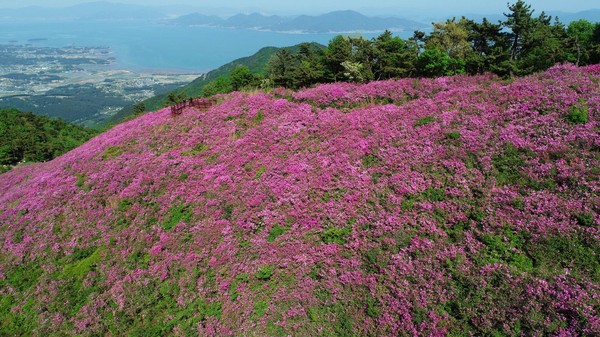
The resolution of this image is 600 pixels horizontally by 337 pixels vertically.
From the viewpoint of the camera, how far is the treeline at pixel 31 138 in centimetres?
6106

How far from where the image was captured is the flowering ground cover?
28.6 feet

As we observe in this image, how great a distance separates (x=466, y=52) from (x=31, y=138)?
77744 millimetres

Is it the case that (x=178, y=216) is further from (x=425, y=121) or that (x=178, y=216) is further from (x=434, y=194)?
(x=425, y=121)

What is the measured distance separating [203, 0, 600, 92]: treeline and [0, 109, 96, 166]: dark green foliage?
52.8m

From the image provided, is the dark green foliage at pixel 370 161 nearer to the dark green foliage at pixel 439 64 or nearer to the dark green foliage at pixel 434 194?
the dark green foliage at pixel 434 194

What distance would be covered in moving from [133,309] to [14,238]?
1057 centimetres

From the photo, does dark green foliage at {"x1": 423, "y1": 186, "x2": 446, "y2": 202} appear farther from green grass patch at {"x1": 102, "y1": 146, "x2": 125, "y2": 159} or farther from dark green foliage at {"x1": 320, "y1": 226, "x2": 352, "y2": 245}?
green grass patch at {"x1": 102, "y1": 146, "x2": 125, "y2": 159}

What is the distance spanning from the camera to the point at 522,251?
8930 millimetres

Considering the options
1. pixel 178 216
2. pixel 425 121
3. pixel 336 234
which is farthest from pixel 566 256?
pixel 178 216

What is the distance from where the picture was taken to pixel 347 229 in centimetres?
1146

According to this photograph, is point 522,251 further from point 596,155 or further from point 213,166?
point 213,166

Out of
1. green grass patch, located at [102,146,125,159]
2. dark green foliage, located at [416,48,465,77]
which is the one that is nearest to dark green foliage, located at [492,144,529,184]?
dark green foliage, located at [416,48,465,77]

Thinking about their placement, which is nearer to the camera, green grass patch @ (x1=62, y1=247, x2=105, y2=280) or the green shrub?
the green shrub

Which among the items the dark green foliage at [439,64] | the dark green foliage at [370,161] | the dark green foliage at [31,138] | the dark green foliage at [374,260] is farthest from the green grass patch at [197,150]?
the dark green foliage at [31,138]
